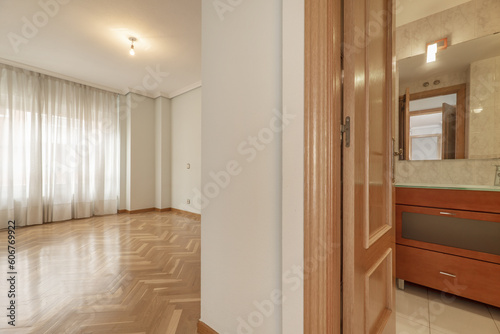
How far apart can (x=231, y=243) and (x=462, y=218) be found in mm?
1811

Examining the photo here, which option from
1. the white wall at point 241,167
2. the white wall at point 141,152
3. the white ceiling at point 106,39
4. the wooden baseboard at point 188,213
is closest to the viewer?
the white wall at point 241,167

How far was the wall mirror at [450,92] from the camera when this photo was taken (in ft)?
6.37

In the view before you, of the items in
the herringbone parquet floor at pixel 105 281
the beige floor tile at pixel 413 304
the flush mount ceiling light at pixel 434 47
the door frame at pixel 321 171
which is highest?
the flush mount ceiling light at pixel 434 47

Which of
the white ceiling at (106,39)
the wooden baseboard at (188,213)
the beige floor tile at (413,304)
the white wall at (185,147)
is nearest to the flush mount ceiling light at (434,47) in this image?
the beige floor tile at (413,304)

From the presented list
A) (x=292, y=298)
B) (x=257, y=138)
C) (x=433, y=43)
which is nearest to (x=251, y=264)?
(x=292, y=298)

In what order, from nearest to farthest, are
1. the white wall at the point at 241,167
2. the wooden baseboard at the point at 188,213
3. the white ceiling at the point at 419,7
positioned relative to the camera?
the white wall at the point at 241,167 → the white ceiling at the point at 419,7 → the wooden baseboard at the point at 188,213

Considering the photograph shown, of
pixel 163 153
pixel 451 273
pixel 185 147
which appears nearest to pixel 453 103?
pixel 451 273

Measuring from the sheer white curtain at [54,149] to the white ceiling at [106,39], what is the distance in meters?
0.38

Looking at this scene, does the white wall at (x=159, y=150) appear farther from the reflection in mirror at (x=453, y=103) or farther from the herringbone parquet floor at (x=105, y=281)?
the reflection in mirror at (x=453, y=103)

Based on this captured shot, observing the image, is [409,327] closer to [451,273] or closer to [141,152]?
[451,273]

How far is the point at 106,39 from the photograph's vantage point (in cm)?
317

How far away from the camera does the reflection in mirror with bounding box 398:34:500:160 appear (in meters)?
1.94

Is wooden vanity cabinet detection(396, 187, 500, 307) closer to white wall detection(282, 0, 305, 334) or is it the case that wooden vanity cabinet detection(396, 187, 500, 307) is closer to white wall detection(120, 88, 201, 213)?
white wall detection(282, 0, 305, 334)

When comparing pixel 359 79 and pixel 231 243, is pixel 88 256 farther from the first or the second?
pixel 359 79
